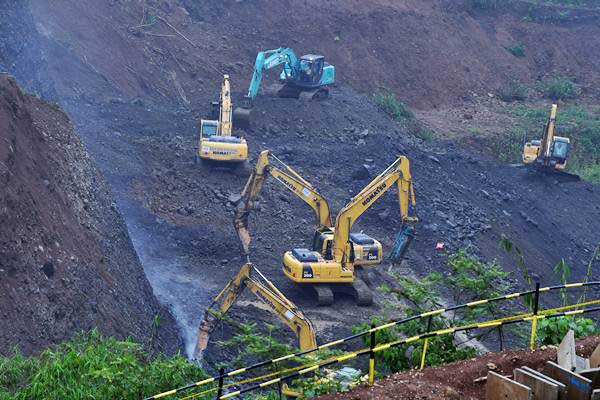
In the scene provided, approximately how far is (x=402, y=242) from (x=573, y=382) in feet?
51.3

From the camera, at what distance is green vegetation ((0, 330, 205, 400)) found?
33.1ft

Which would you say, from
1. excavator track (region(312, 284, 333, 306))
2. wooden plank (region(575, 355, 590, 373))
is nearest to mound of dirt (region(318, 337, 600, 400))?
wooden plank (region(575, 355, 590, 373))

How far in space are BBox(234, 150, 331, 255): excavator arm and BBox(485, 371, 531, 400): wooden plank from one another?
14647 mm

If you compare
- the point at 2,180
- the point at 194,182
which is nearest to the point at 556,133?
the point at 194,182

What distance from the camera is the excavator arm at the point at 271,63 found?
1350 inches

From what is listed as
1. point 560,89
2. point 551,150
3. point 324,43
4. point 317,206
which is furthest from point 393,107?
point 317,206

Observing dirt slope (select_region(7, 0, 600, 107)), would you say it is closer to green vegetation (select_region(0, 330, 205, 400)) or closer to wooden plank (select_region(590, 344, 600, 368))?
green vegetation (select_region(0, 330, 205, 400))

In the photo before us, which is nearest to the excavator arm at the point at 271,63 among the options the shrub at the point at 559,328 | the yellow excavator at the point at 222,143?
the yellow excavator at the point at 222,143

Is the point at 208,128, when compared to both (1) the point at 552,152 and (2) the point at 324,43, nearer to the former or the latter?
(1) the point at 552,152

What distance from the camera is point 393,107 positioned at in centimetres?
4003

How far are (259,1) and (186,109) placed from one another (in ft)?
36.9

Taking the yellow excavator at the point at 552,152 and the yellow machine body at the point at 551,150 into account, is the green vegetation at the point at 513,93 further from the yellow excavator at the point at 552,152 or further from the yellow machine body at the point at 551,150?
the yellow machine body at the point at 551,150

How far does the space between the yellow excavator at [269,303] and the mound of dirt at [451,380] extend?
8349 millimetres

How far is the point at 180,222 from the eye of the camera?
86.9ft
